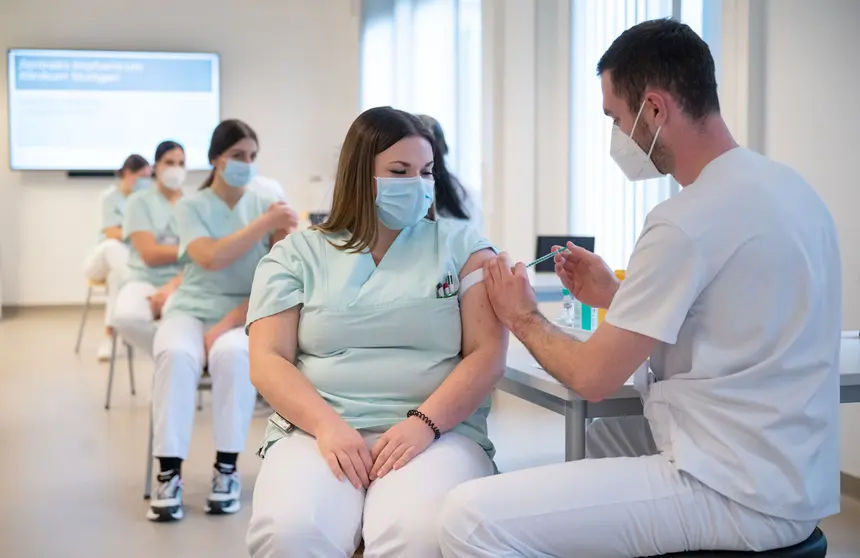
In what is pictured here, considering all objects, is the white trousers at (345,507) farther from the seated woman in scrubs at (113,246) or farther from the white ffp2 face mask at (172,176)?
the seated woman in scrubs at (113,246)

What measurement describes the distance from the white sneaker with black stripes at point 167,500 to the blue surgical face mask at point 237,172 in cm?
101

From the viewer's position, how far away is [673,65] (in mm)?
1402

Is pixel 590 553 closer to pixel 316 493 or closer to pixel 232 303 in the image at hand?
pixel 316 493

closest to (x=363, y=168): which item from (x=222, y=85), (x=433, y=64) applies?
(x=433, y=64)

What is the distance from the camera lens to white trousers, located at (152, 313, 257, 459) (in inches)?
112

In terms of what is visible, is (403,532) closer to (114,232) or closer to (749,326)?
(749,326)

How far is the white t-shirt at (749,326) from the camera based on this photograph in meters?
1.31

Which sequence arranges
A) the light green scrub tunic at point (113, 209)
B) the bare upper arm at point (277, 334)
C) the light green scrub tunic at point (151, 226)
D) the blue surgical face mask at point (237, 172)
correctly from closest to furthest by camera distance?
the bare upper arm at point (277, 334)
the blue surgical face mask at point (237, 172)
the light green scrub tunic at point (151, 226)
the light green scrub tunic at point (113, 209)

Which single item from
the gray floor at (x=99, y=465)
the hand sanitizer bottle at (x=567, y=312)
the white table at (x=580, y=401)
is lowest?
the gray floor at (x=99, y=465)

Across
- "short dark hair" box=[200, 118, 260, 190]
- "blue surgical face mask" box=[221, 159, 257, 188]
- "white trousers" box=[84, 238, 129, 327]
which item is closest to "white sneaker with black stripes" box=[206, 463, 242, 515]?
"blue surgical face mask" box=[221, 159, 257, 188]

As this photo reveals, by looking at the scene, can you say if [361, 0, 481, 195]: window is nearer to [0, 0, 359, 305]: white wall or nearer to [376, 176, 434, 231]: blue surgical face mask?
[0, 0, 359, 305]: white wall

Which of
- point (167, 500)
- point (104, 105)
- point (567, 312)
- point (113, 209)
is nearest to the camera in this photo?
point (567, 312)

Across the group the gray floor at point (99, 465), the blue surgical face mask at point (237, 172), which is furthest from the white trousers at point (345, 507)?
the blue surgical face mask at point (237, 172)

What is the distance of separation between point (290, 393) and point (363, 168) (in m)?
0.48
